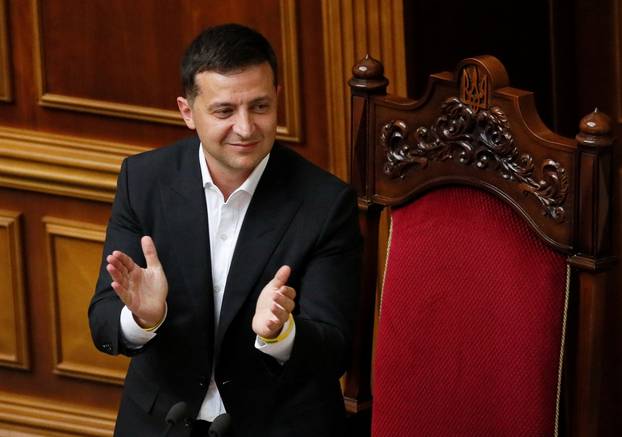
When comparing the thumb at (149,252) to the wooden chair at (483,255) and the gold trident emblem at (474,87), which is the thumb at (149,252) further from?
the gold trident emblem at (474,87)

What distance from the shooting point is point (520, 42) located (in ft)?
→ 10.6

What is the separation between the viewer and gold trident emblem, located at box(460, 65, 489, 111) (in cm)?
232

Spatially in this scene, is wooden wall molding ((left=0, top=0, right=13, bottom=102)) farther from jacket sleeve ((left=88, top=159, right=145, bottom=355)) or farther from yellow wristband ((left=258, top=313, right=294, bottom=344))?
yellow wristband ((left=258, top=313, right=294, bottom=344))

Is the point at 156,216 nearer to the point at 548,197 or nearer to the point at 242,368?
the point at 242,368

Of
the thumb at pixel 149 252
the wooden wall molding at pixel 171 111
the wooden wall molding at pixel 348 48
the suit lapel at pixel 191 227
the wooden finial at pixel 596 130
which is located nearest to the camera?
the wooden finial at pixel 596 130

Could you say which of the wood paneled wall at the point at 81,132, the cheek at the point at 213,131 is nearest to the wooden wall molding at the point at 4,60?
the wood paneled wall at the point at 81,132

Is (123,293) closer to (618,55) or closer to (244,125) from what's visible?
(244,125)

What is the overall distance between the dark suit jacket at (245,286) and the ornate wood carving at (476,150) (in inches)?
5.0

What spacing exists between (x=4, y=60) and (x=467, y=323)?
1.78 m

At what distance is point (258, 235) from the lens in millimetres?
2504

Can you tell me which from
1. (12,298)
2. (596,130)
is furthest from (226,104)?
(12,298)

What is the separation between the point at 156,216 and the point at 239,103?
1.00 feet

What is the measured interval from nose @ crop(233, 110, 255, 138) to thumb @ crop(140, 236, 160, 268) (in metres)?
0.24

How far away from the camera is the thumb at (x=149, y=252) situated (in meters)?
2.39
